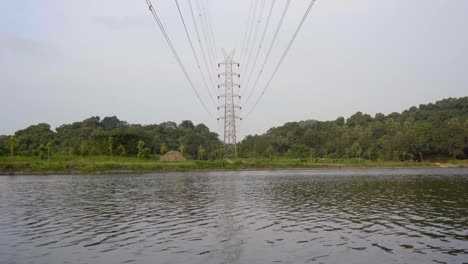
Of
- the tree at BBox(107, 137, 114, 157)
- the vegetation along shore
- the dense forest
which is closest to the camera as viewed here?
the vegetation along shore

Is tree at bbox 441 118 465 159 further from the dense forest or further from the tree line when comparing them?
the tree line

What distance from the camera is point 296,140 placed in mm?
175750

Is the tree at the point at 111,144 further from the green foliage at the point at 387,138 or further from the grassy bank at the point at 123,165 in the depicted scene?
the green foliage at the point at 387,138

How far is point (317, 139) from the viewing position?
6590 inches

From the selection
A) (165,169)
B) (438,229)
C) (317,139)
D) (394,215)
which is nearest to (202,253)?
(438,229)

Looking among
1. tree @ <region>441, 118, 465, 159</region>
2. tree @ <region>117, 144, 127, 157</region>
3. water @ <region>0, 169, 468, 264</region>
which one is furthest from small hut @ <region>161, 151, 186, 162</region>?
tree @ <region>441, 118, 465, 159</region>

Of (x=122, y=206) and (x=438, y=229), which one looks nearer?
(x=438, y=229)

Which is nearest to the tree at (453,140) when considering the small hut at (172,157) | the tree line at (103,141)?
the tree line at (103,141)

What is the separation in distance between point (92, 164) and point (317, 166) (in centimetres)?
5929

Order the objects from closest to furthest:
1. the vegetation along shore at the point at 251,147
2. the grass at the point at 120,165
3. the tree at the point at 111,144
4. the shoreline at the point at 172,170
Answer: the shoreline at the point at 172,170, the grass at the point at 120,165, the vegetation along shore at the point at 251,147, the tree at the point at 111,144

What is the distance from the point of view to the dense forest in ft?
384

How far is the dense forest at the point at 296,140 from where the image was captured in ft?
384

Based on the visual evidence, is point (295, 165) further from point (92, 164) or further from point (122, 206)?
point (122, 206)

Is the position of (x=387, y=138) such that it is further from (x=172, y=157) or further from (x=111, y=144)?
(x=111, y=144)
